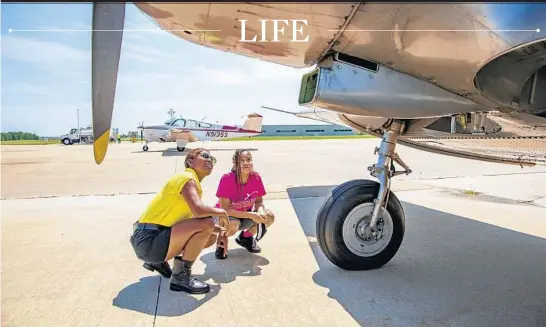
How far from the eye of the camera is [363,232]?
2.81 m

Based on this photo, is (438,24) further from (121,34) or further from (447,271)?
(447,271)

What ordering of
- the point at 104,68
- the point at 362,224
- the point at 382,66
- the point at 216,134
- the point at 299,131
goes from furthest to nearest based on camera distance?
the point at 299,131 < the point at 216,134 < the point at 362,224 < the point at 382,66 < the point at 104,68

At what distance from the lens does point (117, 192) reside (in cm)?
686

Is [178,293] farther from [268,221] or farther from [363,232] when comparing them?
[363,232]

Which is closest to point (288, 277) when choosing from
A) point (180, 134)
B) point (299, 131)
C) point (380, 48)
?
point (380, 48)

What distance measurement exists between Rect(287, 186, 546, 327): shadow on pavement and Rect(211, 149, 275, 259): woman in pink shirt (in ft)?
1.75

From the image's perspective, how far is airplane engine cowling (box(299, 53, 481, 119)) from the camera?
2361 mm

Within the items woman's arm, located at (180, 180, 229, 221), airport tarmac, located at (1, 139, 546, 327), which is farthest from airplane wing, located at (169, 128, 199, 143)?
woman's arm, located at (180, 180, 229, 221)

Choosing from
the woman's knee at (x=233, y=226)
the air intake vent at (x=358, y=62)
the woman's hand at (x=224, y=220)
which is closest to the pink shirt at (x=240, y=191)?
the woman's knee at (x=233, y=226)

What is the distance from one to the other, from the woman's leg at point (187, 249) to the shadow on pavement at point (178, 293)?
51 millimetres

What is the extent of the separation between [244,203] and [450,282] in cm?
164

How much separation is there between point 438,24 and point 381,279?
5.40 feet

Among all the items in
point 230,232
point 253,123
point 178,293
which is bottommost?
point 178,293

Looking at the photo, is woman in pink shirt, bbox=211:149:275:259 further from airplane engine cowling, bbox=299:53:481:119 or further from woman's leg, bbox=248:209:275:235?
airplane engine cowling, bbox=299:53:481:119
